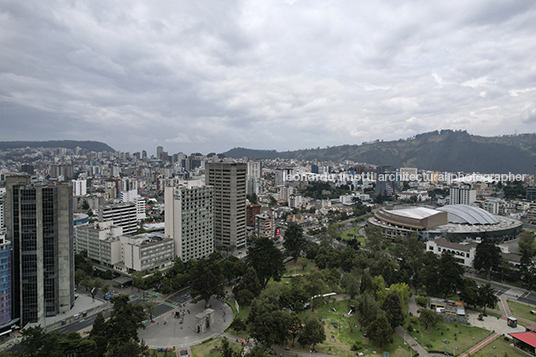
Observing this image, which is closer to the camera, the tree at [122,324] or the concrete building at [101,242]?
the tree at [122,324]

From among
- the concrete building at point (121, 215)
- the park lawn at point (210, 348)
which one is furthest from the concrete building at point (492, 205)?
the concrete building at point (121, 215)

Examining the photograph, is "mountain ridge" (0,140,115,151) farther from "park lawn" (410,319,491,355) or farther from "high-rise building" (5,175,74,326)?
"park lawn" (410,319,491,355)

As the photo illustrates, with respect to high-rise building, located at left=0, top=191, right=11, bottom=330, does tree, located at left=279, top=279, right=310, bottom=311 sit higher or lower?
lower

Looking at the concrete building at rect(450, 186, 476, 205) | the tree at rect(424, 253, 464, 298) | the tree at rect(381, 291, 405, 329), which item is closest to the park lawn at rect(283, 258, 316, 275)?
the tree at rect(424, 253, 464, 298)

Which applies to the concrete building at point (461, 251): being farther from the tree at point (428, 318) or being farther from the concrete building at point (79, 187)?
the concrete building at point (79, 187)

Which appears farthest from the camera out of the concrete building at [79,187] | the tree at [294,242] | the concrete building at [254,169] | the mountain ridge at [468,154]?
the mountain ridge at [468,154]

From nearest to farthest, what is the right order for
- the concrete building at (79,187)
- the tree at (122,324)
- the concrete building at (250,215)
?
1. the tree at (122,324)
2. the concrete building at (250,215)
3. the concrete building at (79,187)

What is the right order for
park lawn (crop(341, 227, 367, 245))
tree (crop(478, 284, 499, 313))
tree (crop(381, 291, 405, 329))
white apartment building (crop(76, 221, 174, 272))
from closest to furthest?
tree (crop(381, 291, 405, 329)) < tree (crop(478, 284, 499, 313)) < white apartment building (crop(76, 221, 174, 272)) < park lawn (crop(341, 227, 367, 245))

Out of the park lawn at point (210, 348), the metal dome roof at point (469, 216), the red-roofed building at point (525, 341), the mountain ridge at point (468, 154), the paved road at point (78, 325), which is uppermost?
the mountain ridge at point (468, 154)
